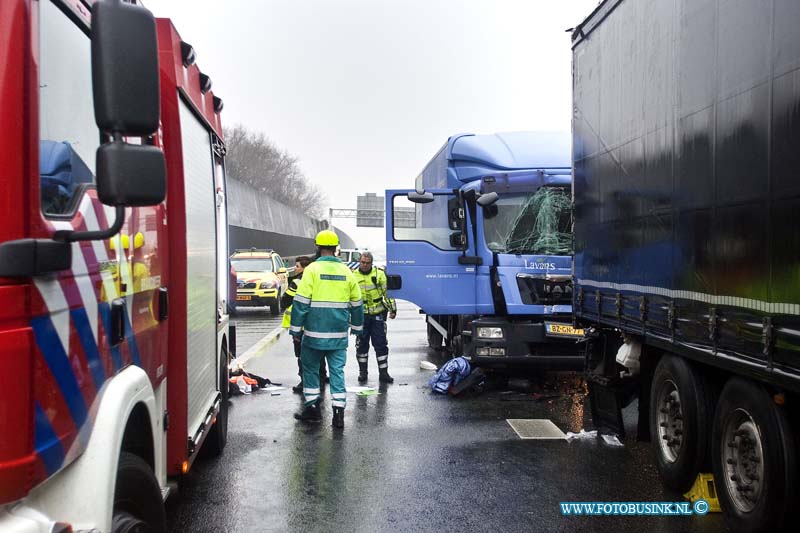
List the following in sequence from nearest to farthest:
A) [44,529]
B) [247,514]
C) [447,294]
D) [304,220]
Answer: [44,529] < [247,514] < [447,294] < [304,220]

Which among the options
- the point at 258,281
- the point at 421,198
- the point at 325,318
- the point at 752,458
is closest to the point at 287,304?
the point at 325,318

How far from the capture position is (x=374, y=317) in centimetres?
1012

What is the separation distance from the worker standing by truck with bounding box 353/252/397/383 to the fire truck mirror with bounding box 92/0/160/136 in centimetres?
781

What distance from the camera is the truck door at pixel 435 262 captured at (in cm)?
941

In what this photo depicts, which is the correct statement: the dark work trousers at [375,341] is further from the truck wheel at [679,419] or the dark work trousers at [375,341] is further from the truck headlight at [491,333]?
the truck wheel at [679,419]

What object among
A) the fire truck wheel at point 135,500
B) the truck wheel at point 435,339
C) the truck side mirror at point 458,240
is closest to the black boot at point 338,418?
the truck side mirror at point 458,240

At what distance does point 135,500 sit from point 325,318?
170 inches

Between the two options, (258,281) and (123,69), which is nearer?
(123,69)

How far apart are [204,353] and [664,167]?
11.2 ft

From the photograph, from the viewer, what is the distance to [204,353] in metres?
4.99

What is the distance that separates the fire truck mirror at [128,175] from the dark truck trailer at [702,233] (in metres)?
2.80

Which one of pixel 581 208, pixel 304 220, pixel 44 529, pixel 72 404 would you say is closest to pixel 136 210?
pixel 72 404

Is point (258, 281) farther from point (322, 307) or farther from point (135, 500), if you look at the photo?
point (135, 500)

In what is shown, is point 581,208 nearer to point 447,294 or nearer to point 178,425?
point 447,294
